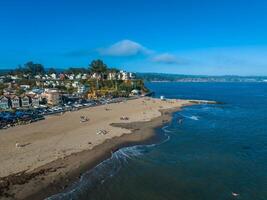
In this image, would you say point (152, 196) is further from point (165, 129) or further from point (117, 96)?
point (117, 96)

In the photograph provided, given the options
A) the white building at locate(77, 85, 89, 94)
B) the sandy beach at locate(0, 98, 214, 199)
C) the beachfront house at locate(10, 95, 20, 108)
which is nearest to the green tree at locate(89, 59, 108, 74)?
the white building at locate(77, 85, 89, 94)

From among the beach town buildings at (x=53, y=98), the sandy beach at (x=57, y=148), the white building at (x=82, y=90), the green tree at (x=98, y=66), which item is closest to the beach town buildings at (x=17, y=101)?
the beach town buildings at (x=53, y=98)

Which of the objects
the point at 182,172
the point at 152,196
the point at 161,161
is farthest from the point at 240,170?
the point at 152,196

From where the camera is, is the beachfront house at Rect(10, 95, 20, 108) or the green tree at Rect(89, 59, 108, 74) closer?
the beachfront house at Rect(10, 95, 20, 108)

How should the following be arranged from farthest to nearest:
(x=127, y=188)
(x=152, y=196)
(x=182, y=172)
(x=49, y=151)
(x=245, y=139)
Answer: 1. (x=245, y=139)
2. (x=49, y=151)
3. (x=182, y=172)
4. (x=127, y=188)
5. (x=152, y=196)

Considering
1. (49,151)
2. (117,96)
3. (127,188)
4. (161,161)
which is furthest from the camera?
(117,96)

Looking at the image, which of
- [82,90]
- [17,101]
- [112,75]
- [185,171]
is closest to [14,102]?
[17,101]

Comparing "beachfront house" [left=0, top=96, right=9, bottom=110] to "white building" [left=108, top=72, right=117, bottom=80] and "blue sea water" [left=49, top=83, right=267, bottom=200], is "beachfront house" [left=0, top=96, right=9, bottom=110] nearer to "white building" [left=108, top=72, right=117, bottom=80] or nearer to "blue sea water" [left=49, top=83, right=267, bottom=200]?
"blue sea water" [left=49, top=83, right=267, bottom=200]

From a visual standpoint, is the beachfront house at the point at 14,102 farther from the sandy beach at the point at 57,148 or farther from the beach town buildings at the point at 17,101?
the sandy beach at the point at 57,148

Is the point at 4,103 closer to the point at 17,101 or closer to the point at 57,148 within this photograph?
the point at 17,101
